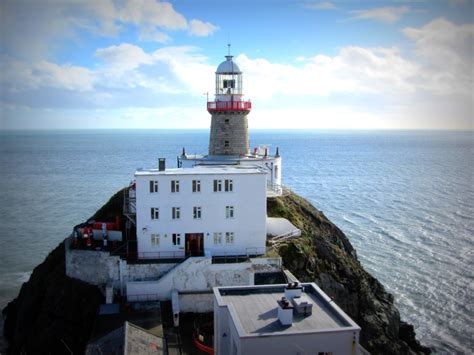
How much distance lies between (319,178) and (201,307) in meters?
77.8

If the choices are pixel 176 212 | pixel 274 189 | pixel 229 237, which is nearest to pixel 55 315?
pixel 176 212

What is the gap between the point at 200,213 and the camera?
28.9 meters

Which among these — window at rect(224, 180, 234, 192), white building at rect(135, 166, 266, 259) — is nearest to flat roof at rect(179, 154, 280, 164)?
white building at rect(135, 166, 266, 259)

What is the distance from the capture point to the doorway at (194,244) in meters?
29.2

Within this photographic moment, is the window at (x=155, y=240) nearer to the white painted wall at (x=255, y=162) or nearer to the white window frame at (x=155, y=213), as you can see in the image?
the white window frame at (x=155, y=213)

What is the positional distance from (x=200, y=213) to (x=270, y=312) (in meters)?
12.1

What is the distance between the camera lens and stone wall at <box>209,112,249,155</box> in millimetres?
44375

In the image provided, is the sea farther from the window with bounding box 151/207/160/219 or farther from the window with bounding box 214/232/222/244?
the window with bounding box 151/207/160/219

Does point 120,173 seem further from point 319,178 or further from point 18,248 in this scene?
point 18,248

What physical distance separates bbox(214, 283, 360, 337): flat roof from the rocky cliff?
1083 centimetres

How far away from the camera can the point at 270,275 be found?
2833 cm

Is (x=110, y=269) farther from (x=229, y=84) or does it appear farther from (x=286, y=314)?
(x=229, y=84)

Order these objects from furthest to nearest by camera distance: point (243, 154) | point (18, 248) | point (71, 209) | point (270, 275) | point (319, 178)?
point (319, 178)
point (71, 209)
point (18, 248)
point (243, 154)
point (270, 275)

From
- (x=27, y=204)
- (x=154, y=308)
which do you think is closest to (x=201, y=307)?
(x=154, y=308)
